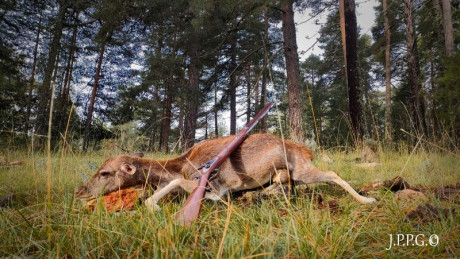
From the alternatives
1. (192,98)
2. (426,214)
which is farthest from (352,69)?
(192,98)

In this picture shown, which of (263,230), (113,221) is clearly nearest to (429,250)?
(263,230)

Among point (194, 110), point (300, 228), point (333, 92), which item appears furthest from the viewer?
point (333, 92)

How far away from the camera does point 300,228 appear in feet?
4.65

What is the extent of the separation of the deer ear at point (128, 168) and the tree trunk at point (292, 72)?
5880 millimetres

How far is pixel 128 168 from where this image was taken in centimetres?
255

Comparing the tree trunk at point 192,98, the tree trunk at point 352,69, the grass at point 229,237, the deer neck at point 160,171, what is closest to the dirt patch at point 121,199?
the deer neck at point 160,171

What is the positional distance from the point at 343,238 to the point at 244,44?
2066 centimetres

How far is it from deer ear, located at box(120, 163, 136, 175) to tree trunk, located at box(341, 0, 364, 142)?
5.69m

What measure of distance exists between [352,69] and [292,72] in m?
2.01

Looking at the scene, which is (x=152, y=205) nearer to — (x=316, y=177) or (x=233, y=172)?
(x=233, y=172)

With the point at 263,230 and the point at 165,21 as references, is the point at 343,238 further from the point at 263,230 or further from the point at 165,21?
the point at 165,21

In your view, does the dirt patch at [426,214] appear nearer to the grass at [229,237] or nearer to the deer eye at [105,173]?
the grass at [229,237]

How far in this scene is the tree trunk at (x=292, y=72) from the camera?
7.88m

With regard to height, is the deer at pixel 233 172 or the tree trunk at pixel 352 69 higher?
the tree trunk at pixel 352 69
